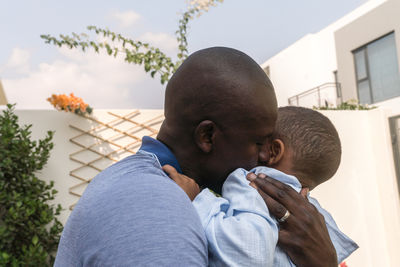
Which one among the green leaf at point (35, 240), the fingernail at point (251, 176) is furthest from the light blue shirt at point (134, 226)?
the green leaf at point (35, 240)

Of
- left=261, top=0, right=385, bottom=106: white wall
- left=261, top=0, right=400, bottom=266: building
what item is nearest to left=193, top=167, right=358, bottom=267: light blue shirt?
left=261, top=0, right=400, bottom=266: building

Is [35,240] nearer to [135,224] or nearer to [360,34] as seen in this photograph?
[135,224]

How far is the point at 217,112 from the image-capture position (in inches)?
32.4

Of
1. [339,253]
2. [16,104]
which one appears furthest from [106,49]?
[339,253]

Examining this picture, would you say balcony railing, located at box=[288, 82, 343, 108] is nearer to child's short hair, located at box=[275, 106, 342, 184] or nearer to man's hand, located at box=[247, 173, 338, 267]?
child's short hair, located at box=[275, 106, 342, 184]

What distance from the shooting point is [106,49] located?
185 inches

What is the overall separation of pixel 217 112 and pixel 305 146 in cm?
68

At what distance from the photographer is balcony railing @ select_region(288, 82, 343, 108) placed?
1370 centimetres

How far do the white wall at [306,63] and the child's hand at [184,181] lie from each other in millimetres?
12283

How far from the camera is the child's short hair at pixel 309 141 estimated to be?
1.39m

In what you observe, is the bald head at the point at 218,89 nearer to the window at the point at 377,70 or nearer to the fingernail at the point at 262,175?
the fingernail at the point at 262,175

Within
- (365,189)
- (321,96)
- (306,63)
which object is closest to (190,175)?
(365,189)

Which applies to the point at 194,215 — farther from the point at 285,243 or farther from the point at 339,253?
the point at 339,253

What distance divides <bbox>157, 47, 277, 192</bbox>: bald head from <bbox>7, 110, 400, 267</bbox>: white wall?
12.2ft
